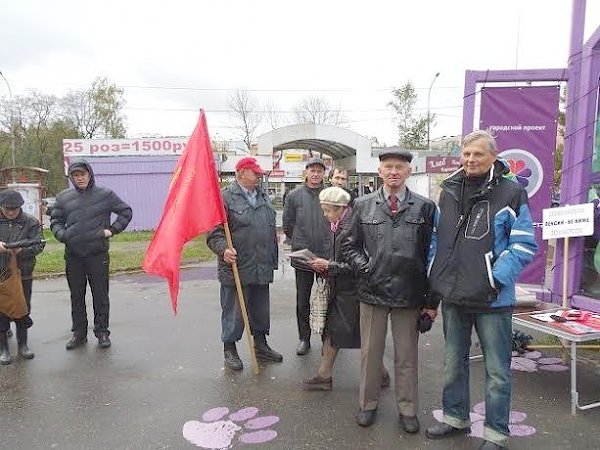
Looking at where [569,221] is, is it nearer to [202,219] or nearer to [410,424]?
[410,424]

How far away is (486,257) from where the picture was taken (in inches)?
113

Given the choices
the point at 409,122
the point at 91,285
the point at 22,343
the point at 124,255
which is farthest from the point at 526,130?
the point at 409,122

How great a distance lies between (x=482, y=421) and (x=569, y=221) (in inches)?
81.1

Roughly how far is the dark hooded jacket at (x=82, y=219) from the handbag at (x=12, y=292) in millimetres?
499

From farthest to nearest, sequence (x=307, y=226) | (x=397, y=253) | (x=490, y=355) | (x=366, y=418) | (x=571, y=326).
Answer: (x=307, y=226) → (x=571, y=326) → (x=366, y=418) → (x=397, y=253) → (x=490, y=355)

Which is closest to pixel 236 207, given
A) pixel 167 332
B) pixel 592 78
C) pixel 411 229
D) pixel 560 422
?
pixel 411 229

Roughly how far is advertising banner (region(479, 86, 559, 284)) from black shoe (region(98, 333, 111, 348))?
466cm

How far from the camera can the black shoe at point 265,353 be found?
4.75m

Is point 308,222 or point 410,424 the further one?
point 308,222

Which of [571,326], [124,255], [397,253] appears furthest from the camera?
[124,255]

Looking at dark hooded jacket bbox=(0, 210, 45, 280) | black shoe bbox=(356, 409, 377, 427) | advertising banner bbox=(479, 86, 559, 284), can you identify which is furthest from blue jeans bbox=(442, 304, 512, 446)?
dark hooded jacket bbox=(0, 210, 45, 280)

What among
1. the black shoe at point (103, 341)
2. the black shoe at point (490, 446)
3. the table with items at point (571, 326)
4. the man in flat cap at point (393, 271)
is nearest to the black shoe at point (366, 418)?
the man in flat cap at point (393, 271)

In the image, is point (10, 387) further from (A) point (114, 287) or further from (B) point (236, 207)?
(A) point (114, 287)

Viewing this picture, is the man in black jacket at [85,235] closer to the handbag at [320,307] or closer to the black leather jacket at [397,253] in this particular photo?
the handbag at [320,307]
